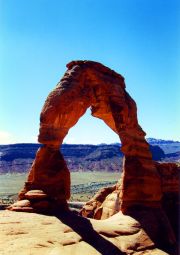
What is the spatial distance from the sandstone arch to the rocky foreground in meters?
1.53

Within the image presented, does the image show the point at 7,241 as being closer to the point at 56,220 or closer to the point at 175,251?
the point at 56,220

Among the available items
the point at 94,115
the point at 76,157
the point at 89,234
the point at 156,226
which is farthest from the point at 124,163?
the point at 76,157

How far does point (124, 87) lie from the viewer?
68.1ft

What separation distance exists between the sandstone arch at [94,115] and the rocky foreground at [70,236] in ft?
5.03

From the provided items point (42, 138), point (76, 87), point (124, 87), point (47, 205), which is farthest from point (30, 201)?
point (124, 87)

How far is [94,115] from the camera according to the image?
20078 millimetres

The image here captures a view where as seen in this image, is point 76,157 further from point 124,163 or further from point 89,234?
point 89,234

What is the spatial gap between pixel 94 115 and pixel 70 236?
850 centimetres

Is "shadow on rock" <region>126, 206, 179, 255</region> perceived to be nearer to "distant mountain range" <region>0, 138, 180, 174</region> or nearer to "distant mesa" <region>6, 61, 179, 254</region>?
"distant mesa" <region>6, 61, 179, 254</region>

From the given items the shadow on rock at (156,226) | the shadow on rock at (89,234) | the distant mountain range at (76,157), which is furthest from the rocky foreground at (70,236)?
the distant mountain range at (76,157)

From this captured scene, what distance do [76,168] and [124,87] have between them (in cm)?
10881

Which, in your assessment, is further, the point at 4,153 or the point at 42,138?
the point at 4,153

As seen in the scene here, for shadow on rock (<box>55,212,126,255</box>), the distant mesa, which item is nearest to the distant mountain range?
the distant mesa

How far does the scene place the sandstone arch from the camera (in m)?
16.3
